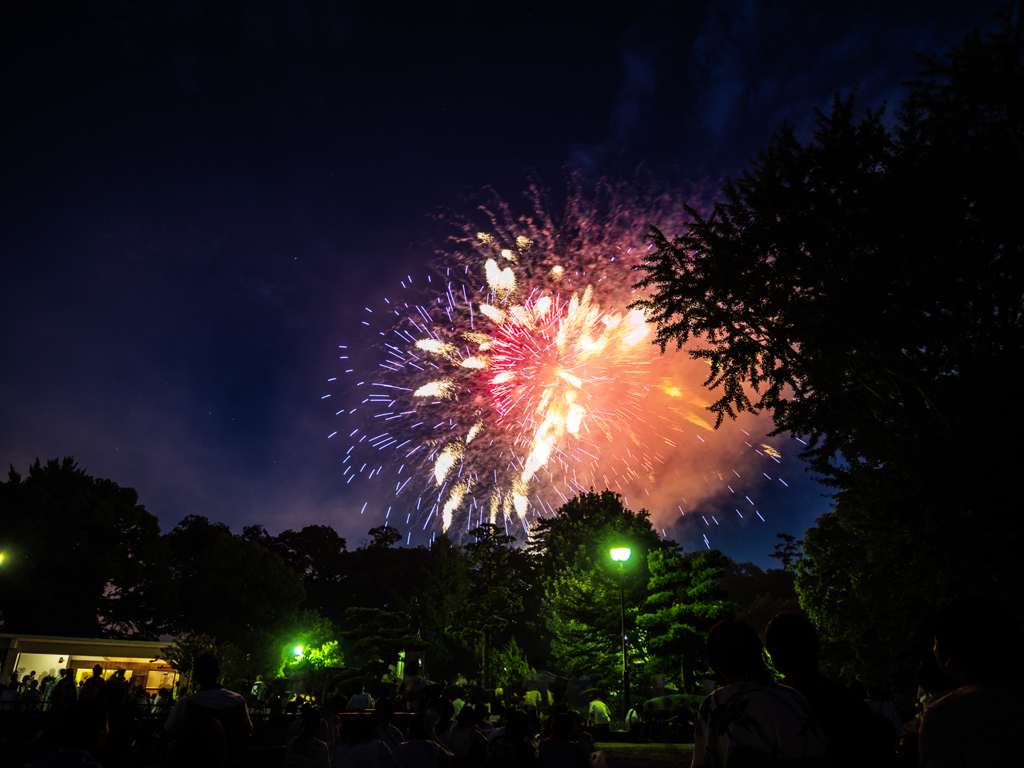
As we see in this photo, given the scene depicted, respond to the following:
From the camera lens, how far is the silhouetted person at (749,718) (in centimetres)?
227

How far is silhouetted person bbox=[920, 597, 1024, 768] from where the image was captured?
2.08 m

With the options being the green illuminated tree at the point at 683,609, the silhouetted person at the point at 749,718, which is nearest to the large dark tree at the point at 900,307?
the silhouetted person at the point at 749,718

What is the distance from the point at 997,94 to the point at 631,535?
37.8 meters

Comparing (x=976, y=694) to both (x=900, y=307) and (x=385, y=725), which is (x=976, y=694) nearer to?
(x=385, y=725)

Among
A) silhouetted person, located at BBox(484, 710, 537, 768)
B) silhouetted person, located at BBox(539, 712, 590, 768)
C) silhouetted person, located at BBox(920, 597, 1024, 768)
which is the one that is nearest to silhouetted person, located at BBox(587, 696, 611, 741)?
silhouetted person, located at BBox(539, 712, 590, 768)

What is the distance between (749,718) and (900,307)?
11857mm

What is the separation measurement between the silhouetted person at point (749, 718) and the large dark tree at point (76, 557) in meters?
46.1

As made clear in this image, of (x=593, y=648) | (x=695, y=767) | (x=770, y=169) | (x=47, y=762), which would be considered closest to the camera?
(x=695, y=767)

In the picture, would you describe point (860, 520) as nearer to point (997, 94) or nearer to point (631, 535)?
point (997, 94)

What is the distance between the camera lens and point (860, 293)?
11594 mm

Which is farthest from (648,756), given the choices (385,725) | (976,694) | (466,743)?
(976,694)

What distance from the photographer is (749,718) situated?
237cm

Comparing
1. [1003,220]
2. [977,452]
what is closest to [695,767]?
[977,452]

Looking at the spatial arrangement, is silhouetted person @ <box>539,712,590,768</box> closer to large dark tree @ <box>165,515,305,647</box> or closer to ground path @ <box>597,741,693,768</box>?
ground path @ <box>597,741,693,768</box>
